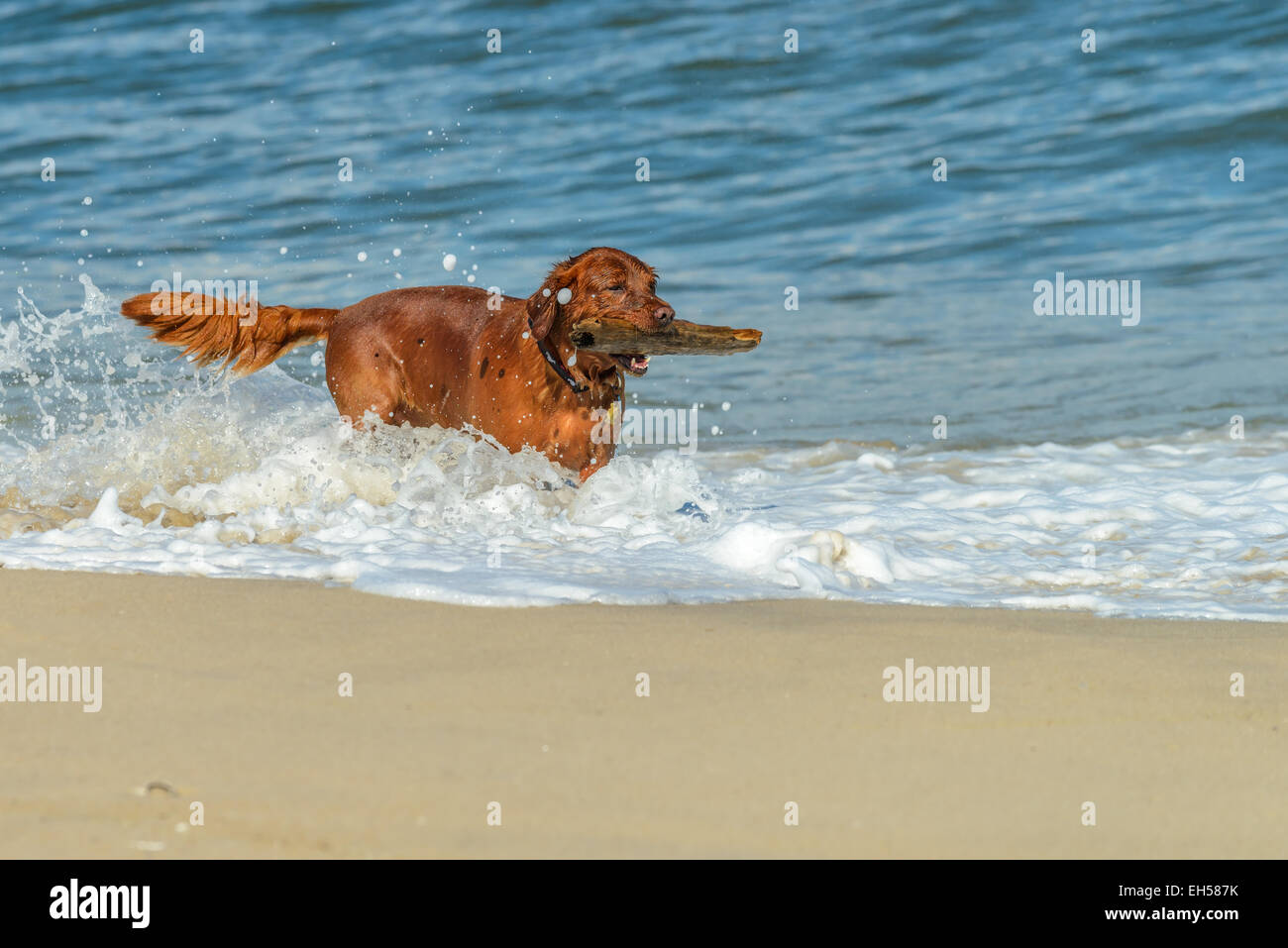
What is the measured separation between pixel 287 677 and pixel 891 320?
6.83m

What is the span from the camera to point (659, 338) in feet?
17.8

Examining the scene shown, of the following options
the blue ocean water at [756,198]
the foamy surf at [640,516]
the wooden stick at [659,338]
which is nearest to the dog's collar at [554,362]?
the wooden stick at [659,338]

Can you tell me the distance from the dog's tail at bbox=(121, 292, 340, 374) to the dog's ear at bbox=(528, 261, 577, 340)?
1.22 meters

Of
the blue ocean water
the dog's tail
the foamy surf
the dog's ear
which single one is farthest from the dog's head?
the dog's tail

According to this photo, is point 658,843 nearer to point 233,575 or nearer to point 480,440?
point 233,575

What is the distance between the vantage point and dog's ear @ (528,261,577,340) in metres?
5.71

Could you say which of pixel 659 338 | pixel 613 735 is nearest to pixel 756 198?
pixel 659 338

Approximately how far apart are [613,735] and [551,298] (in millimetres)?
2835

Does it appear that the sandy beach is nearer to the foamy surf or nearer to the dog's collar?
the foamy surf

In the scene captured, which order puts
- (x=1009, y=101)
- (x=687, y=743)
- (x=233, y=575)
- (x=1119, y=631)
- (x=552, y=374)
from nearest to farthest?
1. (x=687, y=743)
2. (x=1119, y=631)
3. (x=233, y=575)
4. (x=552, y=374)
5. (x=1009, y=101)

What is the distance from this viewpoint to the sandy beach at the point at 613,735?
2734 mm
